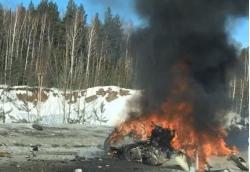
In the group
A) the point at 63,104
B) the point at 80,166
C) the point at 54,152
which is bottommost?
the point at 80,166

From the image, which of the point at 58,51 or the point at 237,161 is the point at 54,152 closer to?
→ the point at 237,161

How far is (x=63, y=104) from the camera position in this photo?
2437 inches

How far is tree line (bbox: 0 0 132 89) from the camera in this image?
71000mm

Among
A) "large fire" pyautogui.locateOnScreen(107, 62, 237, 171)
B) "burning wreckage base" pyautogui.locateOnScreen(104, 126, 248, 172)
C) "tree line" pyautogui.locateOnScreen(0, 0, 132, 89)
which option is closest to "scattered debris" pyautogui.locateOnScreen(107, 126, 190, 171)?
"burning wreckage base" pyautogui.locateOnScreen(104, 126, 248, 172)

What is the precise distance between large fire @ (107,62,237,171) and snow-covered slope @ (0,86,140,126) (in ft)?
106

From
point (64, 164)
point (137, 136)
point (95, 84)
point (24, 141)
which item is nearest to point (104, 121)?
point (95, 84)

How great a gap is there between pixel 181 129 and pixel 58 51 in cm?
6540

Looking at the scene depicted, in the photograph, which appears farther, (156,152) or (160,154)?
(156,152)

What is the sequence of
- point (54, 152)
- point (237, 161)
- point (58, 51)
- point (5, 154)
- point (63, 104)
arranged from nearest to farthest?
point (237, 161) → point (5, 154) → point (54, 152) → point (63, 104) → point (58, 51)

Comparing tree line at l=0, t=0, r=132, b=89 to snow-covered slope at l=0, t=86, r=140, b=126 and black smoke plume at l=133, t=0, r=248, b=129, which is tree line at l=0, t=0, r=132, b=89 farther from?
black smoke plume at l=133, t=0, r=248, b=129

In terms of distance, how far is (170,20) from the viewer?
25891mm

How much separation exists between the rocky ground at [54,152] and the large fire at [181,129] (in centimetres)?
154

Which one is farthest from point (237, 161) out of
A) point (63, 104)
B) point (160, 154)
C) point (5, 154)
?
point (63, 104)

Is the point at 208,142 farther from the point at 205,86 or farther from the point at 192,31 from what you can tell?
the point at 192,31
